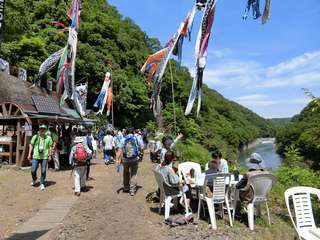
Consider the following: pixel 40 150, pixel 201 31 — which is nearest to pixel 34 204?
pixel 40 150

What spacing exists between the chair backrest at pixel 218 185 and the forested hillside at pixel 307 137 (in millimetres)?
2459

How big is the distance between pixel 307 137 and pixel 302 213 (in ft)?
12.8

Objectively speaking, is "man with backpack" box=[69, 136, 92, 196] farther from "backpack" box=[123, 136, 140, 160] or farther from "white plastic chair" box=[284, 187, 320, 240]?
"white plastic chair" box=[284, 187, 320, 240]

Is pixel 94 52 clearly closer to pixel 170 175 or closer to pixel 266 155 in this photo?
pixel 170 175

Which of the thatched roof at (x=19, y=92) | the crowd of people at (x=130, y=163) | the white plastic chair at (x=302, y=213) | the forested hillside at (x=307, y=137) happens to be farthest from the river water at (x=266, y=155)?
the white plastic chair at (x=302, y=213)

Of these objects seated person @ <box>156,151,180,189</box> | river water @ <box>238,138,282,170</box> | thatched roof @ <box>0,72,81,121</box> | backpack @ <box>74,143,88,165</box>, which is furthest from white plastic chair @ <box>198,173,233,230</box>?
river water @ <box>238,138,282,170</box>

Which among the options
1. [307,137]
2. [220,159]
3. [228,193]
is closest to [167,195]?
[228,193]

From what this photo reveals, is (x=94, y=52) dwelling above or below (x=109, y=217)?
above

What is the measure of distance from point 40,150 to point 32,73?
25.0 m

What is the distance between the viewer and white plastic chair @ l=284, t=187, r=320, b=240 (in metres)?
6.14

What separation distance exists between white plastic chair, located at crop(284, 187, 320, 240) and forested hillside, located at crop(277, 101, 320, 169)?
7.68 ft

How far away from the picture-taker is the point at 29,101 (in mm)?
22422

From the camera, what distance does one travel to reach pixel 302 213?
6605mm

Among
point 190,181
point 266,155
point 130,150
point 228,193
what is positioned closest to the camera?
point 228,193
